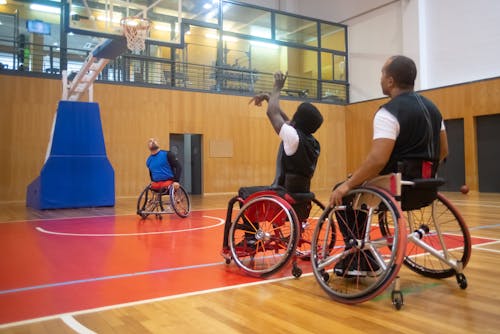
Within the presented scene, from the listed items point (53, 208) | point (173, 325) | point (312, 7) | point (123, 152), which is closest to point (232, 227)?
point (173, 325)

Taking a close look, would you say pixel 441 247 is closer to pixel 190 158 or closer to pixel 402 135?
pixel 402 135

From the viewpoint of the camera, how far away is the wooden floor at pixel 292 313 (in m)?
1.87

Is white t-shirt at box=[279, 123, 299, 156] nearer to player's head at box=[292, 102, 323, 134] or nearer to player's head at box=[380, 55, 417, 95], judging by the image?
player's head at box=[292, 102, 323, 134]

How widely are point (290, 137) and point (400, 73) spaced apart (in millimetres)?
742

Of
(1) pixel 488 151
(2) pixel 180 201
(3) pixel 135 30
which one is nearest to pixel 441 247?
(2) pixel 180 201

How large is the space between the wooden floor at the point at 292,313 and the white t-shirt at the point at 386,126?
85 cm

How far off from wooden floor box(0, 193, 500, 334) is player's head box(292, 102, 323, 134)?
0.97m

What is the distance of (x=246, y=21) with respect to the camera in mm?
13695

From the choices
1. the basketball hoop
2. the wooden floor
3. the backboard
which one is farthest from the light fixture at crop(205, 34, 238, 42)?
the wooden floor

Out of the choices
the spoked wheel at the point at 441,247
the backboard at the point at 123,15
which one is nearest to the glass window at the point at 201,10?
the backboard at the point at 123,15

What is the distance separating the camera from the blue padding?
7.87m

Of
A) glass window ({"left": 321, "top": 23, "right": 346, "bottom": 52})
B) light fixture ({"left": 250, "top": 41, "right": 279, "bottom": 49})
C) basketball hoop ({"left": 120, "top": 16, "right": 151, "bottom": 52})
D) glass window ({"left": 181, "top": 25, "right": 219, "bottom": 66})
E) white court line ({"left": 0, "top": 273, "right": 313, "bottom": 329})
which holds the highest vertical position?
glass window ({"left": 321, "top": 23, "right": 346, "bottom": 52})

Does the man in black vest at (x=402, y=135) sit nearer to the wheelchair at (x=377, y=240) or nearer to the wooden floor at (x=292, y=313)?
the wheelchair at (x=377, y=240)

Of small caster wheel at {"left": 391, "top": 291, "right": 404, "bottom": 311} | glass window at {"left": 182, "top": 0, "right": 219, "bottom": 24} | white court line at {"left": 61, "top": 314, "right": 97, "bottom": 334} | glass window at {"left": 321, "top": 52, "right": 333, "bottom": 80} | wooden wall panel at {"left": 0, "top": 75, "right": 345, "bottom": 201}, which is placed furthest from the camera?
glass window at {"left": 321, "top": 52, "right": 333, "bottom": 80}
